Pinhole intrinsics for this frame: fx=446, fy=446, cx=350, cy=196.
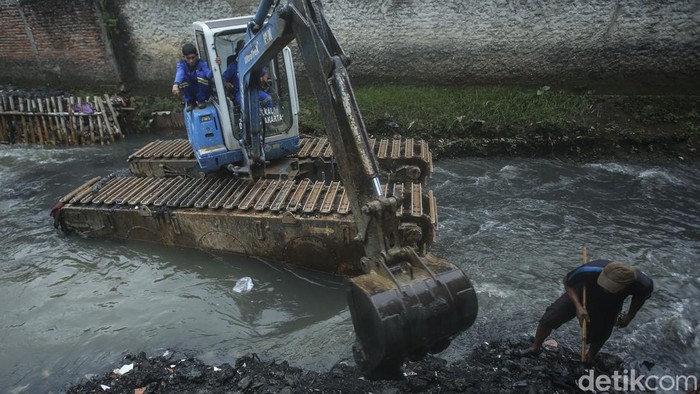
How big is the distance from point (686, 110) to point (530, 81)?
2915 mm

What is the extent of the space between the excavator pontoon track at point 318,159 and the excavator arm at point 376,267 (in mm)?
3110

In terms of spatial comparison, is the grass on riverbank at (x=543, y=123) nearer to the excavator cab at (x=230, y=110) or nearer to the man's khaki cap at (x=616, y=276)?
the excavator cab at (x=230, y=110)

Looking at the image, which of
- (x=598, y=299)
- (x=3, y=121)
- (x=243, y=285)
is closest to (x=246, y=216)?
(x=243, y=285)

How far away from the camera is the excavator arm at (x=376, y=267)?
8.82 feet

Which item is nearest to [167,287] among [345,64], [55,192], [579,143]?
[345,64]

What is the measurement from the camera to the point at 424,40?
10.2m

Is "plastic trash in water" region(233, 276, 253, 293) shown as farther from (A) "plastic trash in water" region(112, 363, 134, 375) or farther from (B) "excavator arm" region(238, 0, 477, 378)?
(B) "excavator arm" region(238, 0, 477, 378)

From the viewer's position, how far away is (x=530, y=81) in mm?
9773

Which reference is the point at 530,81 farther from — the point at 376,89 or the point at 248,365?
the point at 248,365

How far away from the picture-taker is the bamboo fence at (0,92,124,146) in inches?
422

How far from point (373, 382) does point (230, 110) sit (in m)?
3.86

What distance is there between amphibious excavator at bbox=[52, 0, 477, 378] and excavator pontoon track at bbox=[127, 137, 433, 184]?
0.07ft

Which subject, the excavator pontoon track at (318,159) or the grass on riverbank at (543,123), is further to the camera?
the grass on riverbank at (543,123)

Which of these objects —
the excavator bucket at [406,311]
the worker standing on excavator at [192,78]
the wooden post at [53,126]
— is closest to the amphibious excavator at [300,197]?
the excavator bucket at [406,311]
